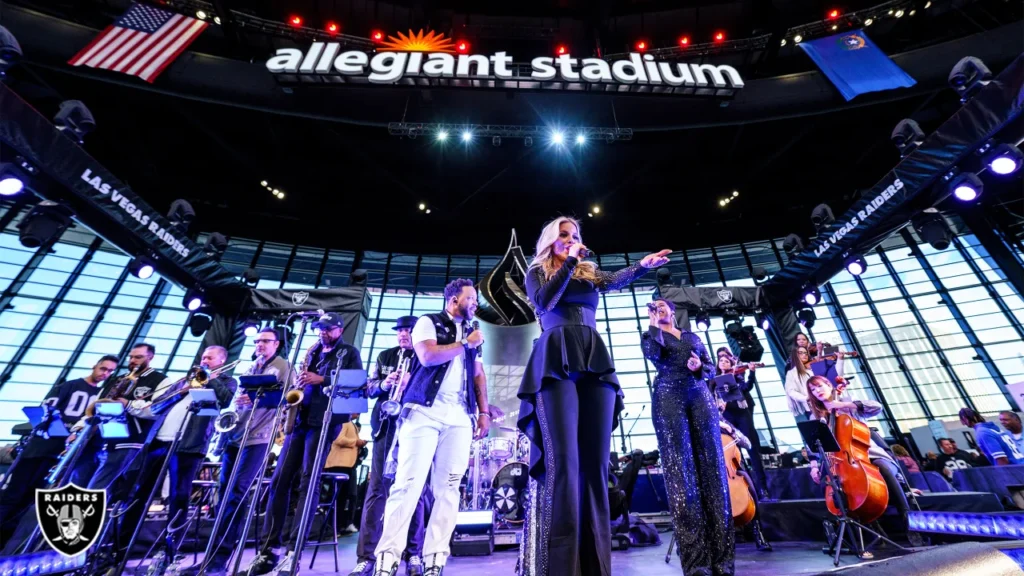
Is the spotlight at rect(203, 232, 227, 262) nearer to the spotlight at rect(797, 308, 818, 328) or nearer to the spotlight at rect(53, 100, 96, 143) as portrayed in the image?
the spotlight at rect(53, 100, 96, 143)

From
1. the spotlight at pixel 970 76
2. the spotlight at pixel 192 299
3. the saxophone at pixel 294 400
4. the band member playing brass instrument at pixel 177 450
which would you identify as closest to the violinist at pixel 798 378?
the spotlight at pixel 970 76

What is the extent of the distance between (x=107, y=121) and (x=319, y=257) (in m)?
5.54

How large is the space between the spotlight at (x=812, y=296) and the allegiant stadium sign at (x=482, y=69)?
360 cm

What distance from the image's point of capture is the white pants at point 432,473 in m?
2.18

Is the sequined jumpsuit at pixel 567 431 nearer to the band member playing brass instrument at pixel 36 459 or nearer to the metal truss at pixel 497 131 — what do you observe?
the band member playing brass instrument at pixel 36 459

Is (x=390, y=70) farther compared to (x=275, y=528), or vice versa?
(x=390, y=70)

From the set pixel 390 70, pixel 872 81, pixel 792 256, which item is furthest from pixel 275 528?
pixel 872 81

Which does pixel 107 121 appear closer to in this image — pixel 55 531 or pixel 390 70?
pixel 390 70

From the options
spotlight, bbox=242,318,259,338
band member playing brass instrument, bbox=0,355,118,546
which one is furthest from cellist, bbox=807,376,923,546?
spotlight, bbox=242,318,259,338

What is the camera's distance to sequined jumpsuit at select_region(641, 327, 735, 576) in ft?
6.91

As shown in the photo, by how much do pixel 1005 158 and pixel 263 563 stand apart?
725cm

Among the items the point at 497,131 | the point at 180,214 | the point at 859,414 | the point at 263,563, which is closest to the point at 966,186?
the point at 859,414

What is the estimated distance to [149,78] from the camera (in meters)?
6.22

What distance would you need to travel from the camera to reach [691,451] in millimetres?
2303
